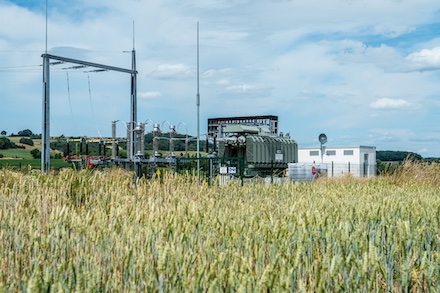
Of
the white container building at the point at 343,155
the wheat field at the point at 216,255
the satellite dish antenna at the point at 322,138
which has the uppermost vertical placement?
the satellite dish antenna at the point at 322,138

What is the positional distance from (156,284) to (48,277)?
23.5 inches

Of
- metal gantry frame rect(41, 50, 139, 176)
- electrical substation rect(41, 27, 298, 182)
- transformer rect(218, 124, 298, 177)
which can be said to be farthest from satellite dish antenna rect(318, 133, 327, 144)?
metal gantry frame rect(41, 50, 139, 176)

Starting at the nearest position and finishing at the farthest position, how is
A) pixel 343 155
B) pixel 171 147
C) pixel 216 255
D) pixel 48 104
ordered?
pixel 216 255 < pixel 48 104 < pixel 171 147 < pixel 343 155

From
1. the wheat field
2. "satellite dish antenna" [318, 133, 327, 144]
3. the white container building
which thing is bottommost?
the wheat field

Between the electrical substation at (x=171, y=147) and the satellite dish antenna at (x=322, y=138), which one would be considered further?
the satellite dish antenna at (x=322, y=138)

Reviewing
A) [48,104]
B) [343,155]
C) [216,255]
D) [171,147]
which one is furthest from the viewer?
[343,155]

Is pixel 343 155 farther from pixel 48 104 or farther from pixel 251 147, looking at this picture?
pixel 48 104

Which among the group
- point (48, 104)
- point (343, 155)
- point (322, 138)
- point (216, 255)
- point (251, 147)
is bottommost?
point (216, 255)

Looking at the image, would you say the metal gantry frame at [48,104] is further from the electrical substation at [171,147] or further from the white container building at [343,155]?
the white container building at [343,155]

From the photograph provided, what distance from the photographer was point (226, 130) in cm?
2214

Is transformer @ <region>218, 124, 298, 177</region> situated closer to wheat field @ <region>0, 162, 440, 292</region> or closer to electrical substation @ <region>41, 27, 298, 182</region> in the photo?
electrical substation @ <region>41, 27, 298, 182</region>

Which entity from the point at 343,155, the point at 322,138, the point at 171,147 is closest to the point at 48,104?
the point at 171,147

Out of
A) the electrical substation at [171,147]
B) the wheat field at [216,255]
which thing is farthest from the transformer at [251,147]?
the wheat field at [216,255]

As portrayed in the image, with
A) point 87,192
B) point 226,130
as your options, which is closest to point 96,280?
point 87,192
